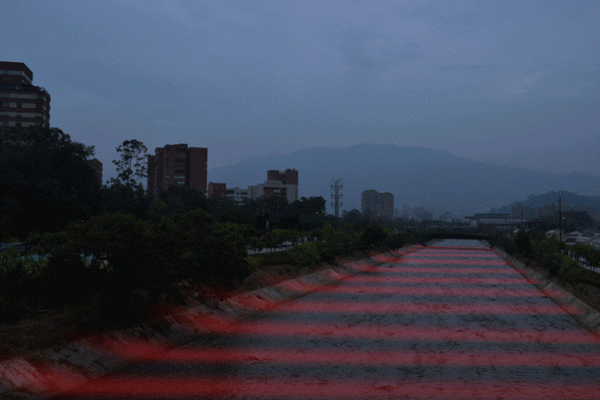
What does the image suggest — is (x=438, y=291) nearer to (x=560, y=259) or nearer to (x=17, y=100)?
(x=560, y=259)

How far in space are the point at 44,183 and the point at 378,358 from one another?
40.3 m

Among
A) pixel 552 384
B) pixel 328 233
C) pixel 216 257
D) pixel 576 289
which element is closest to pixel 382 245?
→ pixel 328 233

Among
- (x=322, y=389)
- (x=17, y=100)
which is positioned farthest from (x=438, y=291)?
(x=17, y=100)

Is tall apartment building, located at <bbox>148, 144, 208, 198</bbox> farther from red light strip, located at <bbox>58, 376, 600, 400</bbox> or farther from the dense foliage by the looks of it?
red light strip, located at <bbox>58, 376, 600, 400</bbox>

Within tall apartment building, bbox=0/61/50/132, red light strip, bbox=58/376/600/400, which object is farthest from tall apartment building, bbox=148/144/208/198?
red light strip, bbox=58/376/600/400

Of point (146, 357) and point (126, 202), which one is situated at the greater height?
point (126, 202)

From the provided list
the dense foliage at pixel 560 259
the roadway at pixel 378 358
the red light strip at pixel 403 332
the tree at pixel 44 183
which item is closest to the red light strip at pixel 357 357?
the roadway at pixel 378 358

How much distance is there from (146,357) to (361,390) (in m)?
7.19

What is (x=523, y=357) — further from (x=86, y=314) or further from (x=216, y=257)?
(x=86, y=314)

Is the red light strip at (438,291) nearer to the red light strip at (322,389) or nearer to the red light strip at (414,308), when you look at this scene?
the red light strip at (414,308)

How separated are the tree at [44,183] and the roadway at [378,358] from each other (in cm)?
2853

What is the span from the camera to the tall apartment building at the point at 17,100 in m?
90.6

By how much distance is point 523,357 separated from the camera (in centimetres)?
1838

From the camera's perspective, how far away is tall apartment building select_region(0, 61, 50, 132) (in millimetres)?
90625
